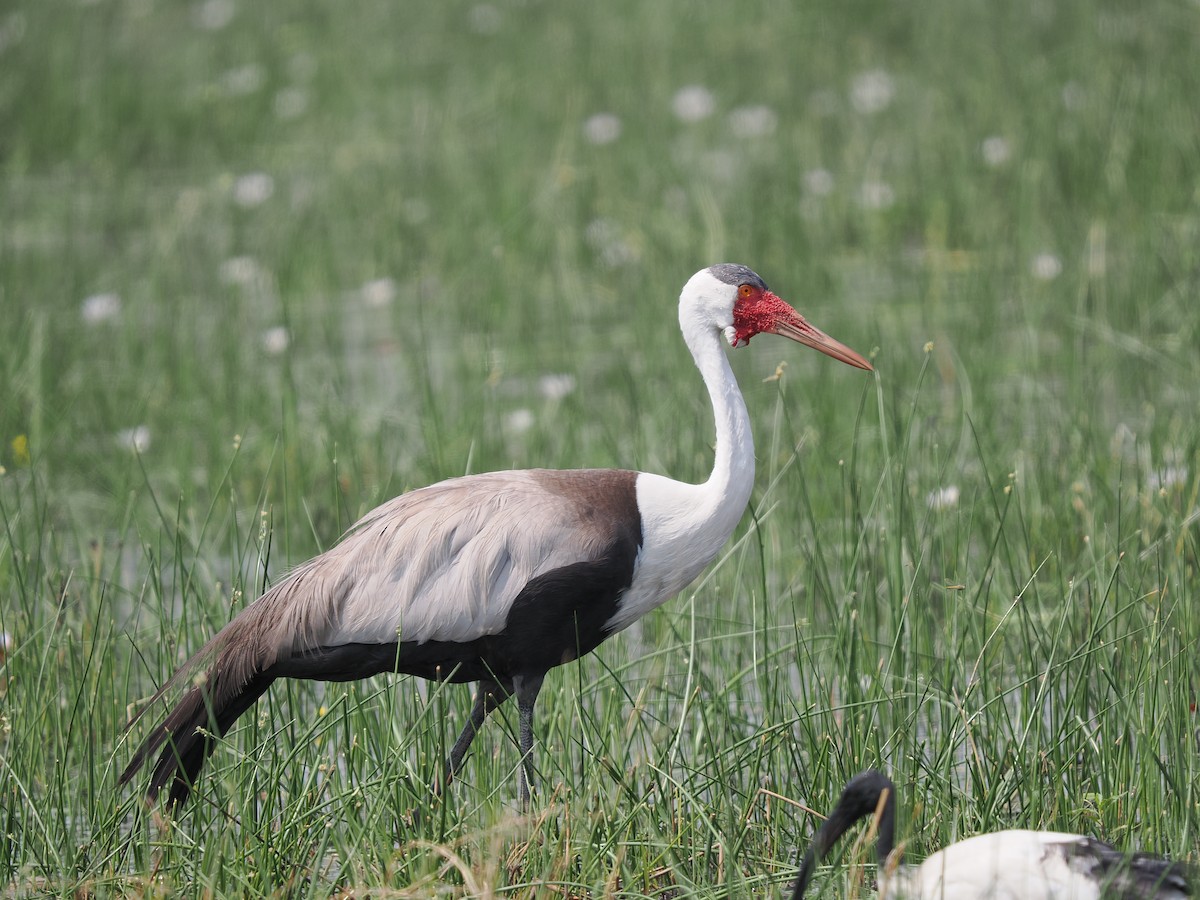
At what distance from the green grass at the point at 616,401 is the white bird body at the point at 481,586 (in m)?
0.13

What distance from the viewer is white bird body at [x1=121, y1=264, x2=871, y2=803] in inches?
141

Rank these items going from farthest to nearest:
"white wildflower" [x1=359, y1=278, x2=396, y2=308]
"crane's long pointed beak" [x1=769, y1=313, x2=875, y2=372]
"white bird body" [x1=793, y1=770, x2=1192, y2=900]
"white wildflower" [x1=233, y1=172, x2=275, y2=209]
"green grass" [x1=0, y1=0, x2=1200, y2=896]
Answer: "white wildflower" [x1=233, y1=172, x2=275, y2=209] → "white wildflower" [x1=359, y1=278, x2=396, y2=308] → "crane's long pointed beak" [x1=769, y1=313, x2=875, y2=372] → "green grass" [x1=0, y1=0, x2=1200, y2=896] → "white bird body" [x1=793, y1=770, x2=1192, y2=900]

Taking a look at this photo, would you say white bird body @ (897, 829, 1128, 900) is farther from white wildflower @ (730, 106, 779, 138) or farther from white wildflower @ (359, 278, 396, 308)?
white wildflower @ (730, 106, 779, 138)

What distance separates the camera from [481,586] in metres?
3.61

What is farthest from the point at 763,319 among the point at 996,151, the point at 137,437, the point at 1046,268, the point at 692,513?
the point at 996,151

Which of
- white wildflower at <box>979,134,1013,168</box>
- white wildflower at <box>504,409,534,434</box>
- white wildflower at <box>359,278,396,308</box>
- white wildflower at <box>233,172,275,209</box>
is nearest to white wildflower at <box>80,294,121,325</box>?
white wildflower at <box>359,278,396,308</box>

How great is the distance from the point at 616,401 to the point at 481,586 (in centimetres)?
255

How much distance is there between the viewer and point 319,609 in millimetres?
3590

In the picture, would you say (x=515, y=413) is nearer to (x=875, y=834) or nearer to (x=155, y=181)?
(x=875, y=834)

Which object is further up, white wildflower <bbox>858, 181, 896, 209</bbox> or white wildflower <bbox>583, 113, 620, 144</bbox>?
white wildflower <bbox>583, 113, 620, 144</bbox>

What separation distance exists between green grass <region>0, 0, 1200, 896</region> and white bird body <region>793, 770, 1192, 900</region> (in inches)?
12.4

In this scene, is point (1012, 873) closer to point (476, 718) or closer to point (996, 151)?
point (476, 718)

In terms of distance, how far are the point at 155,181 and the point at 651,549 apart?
6.15 m

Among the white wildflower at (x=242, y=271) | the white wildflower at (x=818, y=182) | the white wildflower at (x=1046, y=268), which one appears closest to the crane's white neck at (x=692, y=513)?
the white wildflower at (x=1046, y=268)
